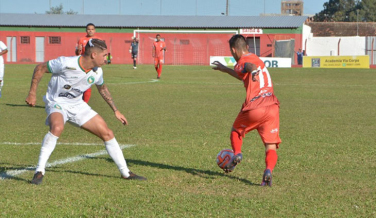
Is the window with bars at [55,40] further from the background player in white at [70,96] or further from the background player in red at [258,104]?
the background player in red at [258,104]

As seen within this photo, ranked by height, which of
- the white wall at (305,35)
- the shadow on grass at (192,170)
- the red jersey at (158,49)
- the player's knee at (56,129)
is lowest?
the shadow on grass at (192,170)

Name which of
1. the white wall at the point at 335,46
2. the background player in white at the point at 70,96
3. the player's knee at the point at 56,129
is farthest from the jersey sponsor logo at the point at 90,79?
the white wall at the point at 335,46

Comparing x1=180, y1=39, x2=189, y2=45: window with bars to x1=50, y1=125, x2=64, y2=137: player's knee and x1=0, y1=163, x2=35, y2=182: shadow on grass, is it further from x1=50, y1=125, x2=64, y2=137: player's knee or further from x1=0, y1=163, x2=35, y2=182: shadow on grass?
x1=50, y1=125, x2=64, y2=137: player's knee

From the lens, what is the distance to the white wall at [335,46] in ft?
224

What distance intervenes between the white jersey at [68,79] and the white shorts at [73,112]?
0.17ft

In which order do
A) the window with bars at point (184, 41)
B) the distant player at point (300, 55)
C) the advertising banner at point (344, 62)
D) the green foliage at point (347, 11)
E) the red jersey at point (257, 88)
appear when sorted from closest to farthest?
the red jersey at point (257, 88)
the advertising banner at point (344, 62)
the distant player at point (300, 55)
the window with bars at point (184, 41)
the green foliage at point (347, 11)

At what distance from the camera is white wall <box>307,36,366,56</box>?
68.2 m

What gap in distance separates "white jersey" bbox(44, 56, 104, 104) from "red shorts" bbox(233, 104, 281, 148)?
1.72 m

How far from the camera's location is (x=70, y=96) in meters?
6.57

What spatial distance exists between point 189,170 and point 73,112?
5.17 ft

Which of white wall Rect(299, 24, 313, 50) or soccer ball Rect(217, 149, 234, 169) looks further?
white wall Rect(299, 24, 313, 50)

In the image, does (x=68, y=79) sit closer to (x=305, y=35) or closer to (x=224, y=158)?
(x=224, y=158)

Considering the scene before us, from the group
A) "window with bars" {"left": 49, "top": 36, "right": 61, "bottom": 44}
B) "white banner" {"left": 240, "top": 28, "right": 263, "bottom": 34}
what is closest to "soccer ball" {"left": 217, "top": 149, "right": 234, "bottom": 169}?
"white banner" {"left": 240, "top": 28, "right": 263, "bottom": 34}

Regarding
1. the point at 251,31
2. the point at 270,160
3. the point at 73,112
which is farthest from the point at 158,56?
the point at 251,31
